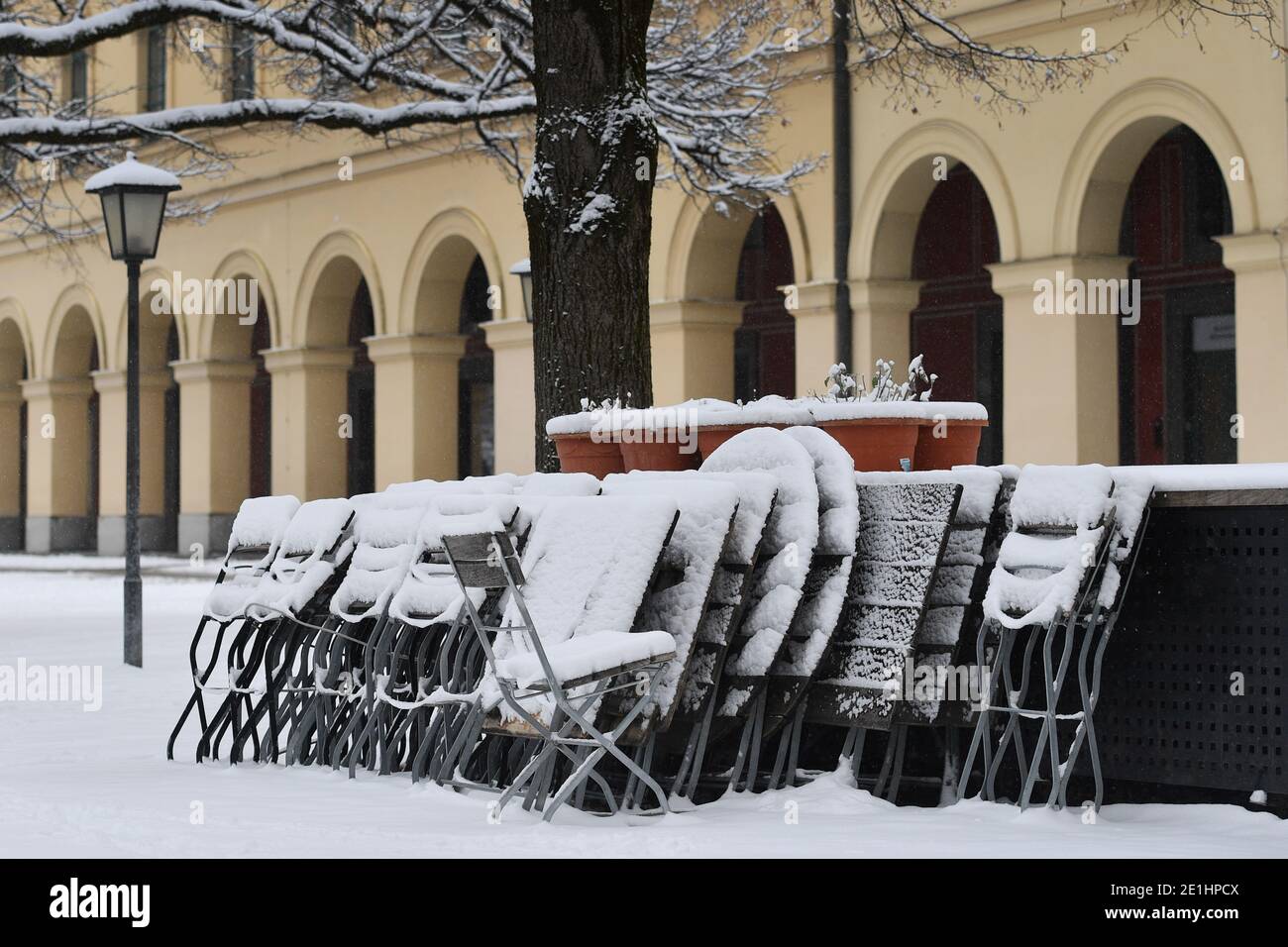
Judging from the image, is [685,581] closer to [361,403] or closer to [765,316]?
[765,316]

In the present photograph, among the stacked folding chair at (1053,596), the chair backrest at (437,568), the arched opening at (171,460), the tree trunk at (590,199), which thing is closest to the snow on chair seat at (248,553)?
the chair backrest at (437,568)

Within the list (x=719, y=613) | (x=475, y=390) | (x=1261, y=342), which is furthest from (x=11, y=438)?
(x=719, y=613)

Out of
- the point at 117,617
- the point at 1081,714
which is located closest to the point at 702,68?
the point at 117,617

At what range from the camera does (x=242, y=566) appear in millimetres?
7750

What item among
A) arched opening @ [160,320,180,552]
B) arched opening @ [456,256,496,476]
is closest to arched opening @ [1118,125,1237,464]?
arched opening @ [456,256,496,476]

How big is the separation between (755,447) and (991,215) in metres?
14.5

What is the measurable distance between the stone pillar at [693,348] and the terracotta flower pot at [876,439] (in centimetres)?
1376

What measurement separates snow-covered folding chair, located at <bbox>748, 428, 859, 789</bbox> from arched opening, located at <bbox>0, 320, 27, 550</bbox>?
29429 mm

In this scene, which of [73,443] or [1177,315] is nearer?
[1177,315]

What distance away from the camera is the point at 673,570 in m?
6.09

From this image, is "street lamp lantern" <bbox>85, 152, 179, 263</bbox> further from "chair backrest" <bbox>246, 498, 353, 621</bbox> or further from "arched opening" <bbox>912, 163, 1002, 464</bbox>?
"arched opening" <bbox>912, 163, 1002, 464</bbox>

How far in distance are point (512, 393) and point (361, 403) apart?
7146mm
